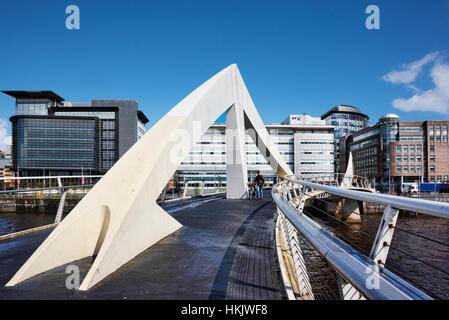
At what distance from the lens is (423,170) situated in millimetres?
70438

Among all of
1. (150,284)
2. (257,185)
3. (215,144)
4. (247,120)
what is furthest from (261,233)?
(215,144)

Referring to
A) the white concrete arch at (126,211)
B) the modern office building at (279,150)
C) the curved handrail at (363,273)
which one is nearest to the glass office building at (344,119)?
the modern office building at (279,150)

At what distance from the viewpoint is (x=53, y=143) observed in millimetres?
76312

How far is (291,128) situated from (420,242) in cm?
5917

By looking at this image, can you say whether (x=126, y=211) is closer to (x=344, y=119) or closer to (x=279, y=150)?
(x=279, y=150)

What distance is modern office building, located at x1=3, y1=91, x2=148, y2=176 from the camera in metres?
75.9

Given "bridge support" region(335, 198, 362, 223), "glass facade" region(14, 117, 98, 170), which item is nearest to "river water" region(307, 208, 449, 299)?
"bridge support" region(335, 198, 362, 223)

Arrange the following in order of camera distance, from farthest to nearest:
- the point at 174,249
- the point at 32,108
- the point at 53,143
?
1. the point at 32,108
2. the point at 53,143
3. the point at 174,249

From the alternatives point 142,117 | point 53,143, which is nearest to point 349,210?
point 53,143

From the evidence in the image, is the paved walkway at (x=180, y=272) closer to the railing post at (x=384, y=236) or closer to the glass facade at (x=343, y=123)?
the railing post at (x=384, y=236)

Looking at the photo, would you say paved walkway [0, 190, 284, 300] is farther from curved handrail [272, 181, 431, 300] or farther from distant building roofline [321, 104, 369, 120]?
distant building roofline [321, 104, 369, 120]

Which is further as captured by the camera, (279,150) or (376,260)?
(279,150)

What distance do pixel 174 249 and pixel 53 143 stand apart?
274ft

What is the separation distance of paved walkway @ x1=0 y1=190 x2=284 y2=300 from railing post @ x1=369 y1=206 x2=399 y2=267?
1.70 m
